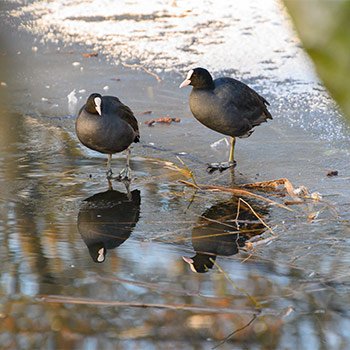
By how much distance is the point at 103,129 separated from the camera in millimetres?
5602

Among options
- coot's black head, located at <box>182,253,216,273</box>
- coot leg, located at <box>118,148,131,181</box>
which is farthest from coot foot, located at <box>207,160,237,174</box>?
coot's black head, located at <box>182,253,216,273</box>

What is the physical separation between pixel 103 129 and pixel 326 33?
529cm

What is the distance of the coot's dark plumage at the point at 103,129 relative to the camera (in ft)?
18.3

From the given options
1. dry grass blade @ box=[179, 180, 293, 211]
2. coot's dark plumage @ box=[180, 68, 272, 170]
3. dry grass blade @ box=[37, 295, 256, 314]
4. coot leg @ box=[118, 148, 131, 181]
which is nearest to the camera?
dry grass blade @ box=[37, 295, 256, 314]

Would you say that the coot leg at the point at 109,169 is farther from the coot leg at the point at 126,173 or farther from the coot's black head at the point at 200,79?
the coot's black head at the point at 200,79

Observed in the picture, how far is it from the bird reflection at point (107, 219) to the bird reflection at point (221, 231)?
1.34 feet

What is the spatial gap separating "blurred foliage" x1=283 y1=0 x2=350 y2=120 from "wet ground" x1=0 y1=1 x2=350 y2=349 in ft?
4.23

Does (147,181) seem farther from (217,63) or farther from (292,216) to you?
(217,63)

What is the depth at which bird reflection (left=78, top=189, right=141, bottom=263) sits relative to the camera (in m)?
4.39

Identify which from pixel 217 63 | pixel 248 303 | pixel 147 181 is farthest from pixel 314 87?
pixel 248 303

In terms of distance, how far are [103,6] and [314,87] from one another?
4352mm

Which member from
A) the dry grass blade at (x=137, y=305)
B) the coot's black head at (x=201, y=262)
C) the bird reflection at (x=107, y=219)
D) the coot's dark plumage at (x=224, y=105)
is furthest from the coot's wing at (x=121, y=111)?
the dry grass blade at (x=137, y=305)

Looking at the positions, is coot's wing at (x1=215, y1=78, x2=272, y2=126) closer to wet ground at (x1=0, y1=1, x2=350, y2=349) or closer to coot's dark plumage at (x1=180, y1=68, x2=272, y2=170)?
coot's dark plumage at (x1=180, y1=68, x2=272, y2=170)

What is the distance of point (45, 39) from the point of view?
9.91 m
